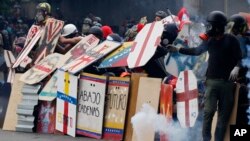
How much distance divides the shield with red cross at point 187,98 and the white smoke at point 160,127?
122 millimetres

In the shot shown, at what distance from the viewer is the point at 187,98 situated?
26.7 ft

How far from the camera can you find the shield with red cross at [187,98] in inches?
318

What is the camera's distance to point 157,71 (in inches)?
355

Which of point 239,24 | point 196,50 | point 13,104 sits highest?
point 239,24

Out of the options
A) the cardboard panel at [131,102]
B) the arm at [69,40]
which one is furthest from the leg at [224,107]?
the arm at [69,40]

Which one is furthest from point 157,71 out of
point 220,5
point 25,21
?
point 25,21

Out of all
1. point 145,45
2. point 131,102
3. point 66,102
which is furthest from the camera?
point 66,102

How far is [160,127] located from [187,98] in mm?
516

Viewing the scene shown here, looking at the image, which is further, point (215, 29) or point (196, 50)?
point (196, 50)

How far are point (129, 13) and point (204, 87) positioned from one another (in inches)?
786

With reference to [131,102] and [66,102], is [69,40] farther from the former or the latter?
[131,102]

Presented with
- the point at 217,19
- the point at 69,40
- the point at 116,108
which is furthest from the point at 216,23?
the point at 69,40

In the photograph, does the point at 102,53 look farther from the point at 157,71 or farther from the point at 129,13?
the point at 129,13

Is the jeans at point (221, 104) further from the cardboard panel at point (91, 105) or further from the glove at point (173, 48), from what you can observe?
the cardboard panel at point (91, 105)
